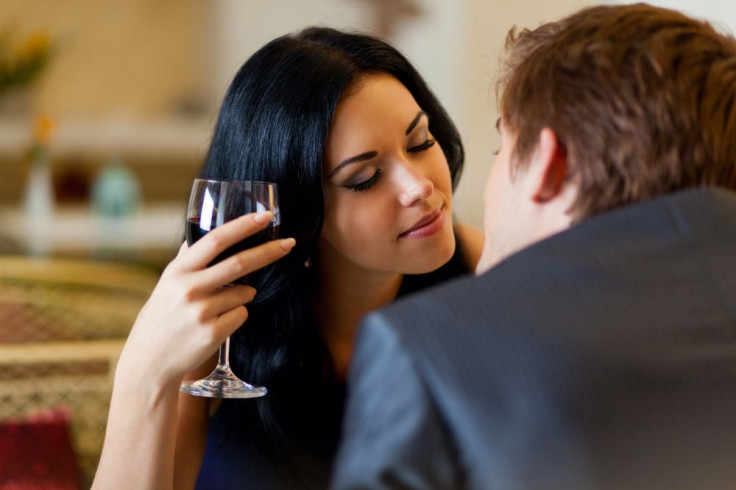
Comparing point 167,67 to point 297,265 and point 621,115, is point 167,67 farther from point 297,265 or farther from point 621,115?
point 621,115

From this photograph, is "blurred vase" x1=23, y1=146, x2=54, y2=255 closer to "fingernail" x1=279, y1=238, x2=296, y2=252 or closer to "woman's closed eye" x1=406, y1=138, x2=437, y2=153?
"woman's closed eye" x1=406, y1=138, x2=437, y2=153

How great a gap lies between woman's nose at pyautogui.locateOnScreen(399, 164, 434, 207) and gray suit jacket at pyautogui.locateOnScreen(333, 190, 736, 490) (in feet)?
2.35

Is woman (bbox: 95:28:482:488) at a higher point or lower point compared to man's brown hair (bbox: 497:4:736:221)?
lower

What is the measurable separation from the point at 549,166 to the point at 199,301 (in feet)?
1.82

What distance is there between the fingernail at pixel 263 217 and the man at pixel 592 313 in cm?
44

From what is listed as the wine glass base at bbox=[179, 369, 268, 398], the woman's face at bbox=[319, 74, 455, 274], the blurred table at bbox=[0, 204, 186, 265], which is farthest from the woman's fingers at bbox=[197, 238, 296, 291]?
the blurred table at bbox=[0, 204, 186, 265]

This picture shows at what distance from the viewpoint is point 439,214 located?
1.57 m

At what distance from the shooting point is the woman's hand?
1219mm

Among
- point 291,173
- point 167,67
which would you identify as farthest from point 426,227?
point 167,67

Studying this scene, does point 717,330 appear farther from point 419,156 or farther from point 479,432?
point 419,156

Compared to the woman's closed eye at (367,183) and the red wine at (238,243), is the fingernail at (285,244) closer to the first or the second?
the red wine at (238,243)

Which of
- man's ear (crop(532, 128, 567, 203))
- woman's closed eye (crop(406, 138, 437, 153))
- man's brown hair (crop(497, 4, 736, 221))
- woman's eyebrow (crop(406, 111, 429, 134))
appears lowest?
woman's closed eye (crop(406, 138, 437, 153))

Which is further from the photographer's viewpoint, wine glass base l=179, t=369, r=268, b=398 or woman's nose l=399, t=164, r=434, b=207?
woman's nose l=399, t=164, r=434, b=207

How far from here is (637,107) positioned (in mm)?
832
